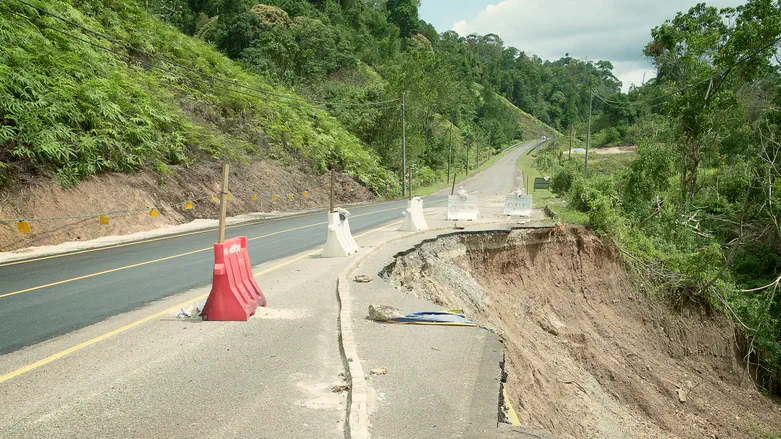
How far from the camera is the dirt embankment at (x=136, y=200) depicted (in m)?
15.0

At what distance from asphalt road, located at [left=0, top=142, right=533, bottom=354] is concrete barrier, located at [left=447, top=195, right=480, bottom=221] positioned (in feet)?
19.1

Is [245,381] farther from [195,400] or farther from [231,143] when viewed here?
[231,143]

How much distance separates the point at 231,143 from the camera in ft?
94.5

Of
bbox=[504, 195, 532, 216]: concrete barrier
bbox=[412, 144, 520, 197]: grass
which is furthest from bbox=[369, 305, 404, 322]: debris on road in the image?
bbox=[412, 144, 520, 197]: grass

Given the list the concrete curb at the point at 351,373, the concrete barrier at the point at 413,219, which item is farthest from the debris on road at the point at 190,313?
the concrete barrier at the point at 413,219

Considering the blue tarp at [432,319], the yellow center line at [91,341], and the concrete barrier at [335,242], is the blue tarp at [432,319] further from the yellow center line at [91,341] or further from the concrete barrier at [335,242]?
the concrete barrier at [335,242]

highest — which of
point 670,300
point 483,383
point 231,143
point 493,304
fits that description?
point 231,143

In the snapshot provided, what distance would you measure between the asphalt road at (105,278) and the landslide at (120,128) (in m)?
2.91

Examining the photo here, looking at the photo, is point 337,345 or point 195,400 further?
point 337,345

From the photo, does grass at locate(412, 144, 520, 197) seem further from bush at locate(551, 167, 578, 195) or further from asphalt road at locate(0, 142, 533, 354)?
asphalt road at locate(0, 142, 533, 354)

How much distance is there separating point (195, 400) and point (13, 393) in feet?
5.48

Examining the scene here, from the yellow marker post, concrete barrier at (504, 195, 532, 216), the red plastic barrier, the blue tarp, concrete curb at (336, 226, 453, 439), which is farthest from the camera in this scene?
concrete barrier at (504, 195, 532, 216)

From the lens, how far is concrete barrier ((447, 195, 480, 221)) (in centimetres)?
2216

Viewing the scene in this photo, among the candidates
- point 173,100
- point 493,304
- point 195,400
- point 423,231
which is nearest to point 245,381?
point 195,400
